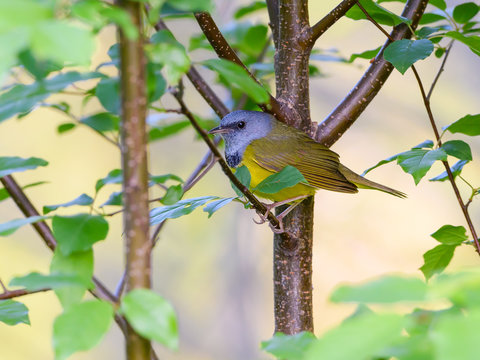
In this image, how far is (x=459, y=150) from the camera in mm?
1287

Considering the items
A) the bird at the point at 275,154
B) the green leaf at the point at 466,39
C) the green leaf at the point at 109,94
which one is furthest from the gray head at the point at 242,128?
the green leaf at the point at 109,94

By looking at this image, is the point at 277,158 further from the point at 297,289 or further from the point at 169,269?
the point at 169,269

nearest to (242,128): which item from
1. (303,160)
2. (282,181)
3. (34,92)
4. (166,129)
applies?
(303,160)

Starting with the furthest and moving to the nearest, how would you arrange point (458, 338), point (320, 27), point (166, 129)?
point (166, 129)
point (320, 27)
point (458, 338)

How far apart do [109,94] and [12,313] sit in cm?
52

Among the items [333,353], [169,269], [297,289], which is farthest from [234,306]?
[333,353]

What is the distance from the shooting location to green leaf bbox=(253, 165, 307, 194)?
940 mm

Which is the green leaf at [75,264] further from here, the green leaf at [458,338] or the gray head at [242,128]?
the gray head at [242,128]

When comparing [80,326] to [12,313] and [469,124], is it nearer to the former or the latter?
[12,313]

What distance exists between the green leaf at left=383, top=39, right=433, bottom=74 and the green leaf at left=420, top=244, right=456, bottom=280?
411 mm

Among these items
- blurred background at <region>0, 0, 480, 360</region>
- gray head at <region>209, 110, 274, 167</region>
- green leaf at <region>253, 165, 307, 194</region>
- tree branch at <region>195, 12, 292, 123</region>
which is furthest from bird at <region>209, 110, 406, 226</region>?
blurred background at <region>0, 0, 480, 360</region>

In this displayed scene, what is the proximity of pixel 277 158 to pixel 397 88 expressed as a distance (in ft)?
7.23

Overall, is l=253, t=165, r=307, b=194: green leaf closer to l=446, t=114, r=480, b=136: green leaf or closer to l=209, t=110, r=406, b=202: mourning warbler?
l=446, t=114, r=480, b=136: green leaf

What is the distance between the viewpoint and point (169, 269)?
4.17 meters
